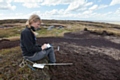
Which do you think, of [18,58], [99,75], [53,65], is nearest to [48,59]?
[53,65]

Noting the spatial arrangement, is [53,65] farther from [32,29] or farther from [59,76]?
[32,29]

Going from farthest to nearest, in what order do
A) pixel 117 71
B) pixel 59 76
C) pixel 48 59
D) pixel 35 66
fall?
pixel 117 71, pixel 48 59, pixel 59 76, pixel 35 66

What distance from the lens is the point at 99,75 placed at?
11.3 meters

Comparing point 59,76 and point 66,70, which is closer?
point 59,76

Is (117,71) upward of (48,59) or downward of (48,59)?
downward

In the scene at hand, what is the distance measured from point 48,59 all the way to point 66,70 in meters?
1.53

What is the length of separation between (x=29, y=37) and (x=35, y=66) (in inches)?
75.1

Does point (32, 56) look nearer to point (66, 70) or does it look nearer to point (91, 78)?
point (66, 70)

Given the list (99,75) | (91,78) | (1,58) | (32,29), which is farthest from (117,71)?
(1,58)

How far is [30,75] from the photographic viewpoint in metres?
8.32

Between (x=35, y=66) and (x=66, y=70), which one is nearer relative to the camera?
(x=35, y=66)

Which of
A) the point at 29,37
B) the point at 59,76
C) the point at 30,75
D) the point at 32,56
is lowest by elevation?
the point at 59,76

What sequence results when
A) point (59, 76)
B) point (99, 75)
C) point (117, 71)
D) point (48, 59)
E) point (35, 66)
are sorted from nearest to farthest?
point (35, 66), point (59, 76), point (48, 59), point (99, 75), point (117, 71)

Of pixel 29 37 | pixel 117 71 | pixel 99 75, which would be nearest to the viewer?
pixel 29 37
